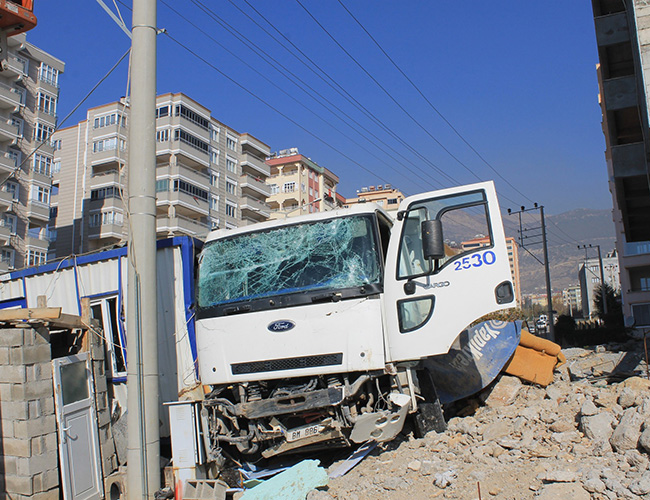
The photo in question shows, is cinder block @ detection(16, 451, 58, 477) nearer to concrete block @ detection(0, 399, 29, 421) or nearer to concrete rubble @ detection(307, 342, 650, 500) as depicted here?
concrete block @ detection(0, 399, 29, 421)

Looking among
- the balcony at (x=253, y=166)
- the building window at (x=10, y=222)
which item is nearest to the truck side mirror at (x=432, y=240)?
the building window at (x=10, y=222)

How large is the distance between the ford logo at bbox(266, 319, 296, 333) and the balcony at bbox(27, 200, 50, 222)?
136 feet

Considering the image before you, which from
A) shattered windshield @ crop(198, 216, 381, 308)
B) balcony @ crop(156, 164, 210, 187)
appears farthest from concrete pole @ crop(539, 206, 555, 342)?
balcony @ crop(156, 164, 210, 187)

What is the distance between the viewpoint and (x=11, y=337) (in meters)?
6.51

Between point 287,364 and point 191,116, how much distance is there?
5204 cm

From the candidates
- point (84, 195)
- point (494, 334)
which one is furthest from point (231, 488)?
point (84, 195)

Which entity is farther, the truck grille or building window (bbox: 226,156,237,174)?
building window (bbox: 226,156,237,174)

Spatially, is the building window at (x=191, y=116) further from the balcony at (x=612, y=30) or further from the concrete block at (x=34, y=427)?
the concrete block at (x=34, y=427)

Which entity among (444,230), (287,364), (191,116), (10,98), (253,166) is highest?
(191,116)

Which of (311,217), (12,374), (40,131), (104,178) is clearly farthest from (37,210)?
(311,217)

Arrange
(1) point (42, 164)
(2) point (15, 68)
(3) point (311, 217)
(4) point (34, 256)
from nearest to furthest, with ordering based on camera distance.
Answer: (3) point (311, 217) < (2) point (15, 68) < (4) point (34, 256) < (1) point (42, 164)

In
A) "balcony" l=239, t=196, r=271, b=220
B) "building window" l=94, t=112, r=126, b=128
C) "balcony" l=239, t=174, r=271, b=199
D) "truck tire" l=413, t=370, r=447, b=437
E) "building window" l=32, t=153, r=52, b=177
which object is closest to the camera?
"truck tire" l=413, t=370, r=447, b=437

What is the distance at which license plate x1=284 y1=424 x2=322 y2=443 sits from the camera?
614cm

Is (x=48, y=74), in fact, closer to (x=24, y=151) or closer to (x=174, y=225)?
(x=24, y=151)
